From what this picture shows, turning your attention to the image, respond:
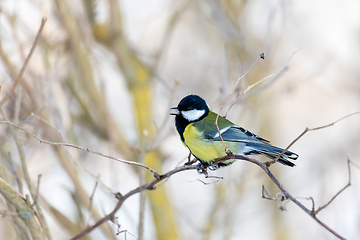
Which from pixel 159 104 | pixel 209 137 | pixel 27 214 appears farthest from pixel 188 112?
pixel 159 104

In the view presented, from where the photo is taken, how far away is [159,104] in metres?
5.80

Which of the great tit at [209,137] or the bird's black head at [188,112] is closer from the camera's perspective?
the great tit at [209,137]

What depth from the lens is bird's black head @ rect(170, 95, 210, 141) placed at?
238 cm

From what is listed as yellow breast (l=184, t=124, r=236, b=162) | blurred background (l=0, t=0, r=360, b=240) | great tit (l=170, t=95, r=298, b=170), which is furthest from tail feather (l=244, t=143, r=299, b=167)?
blurred background (l=0, t=0, r=360, b=240)

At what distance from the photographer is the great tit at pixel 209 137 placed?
7.00ft

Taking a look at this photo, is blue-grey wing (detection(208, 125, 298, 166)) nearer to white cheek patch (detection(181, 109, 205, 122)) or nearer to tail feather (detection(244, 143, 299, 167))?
tail feather (detection(244, 143, 299, 167))

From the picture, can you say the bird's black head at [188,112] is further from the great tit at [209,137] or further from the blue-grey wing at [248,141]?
the blue-grey wing at [248,141]

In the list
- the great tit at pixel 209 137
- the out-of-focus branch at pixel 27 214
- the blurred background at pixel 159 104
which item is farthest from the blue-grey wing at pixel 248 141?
the out-of-focus branch at pixel 27 214

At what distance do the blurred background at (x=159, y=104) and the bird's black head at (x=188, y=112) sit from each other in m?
0.08

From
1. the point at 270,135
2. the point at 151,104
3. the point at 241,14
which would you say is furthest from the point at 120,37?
the point at 270,135

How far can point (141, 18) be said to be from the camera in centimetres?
435

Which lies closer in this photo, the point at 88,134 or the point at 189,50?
the point at 88,134

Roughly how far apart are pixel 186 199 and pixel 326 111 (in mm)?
2430

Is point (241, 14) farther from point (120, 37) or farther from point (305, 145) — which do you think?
point (305, 145)
